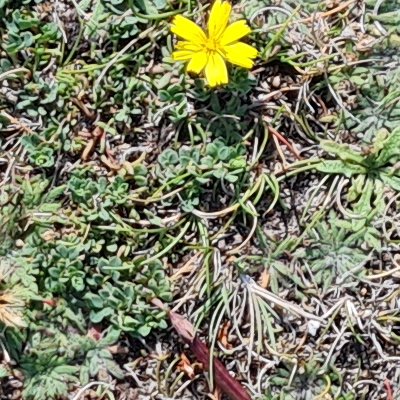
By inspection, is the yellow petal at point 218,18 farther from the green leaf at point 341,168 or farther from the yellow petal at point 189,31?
the green leaf at point 341,168

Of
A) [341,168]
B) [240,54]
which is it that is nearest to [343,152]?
[341,168]

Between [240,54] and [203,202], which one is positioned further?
[203,202]

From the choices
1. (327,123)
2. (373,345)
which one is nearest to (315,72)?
(327,123)

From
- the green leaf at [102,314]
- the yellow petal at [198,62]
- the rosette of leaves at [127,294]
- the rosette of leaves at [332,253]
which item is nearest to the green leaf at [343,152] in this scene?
the rosette of leaves at [332,253]

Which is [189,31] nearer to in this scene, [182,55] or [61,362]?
[182,55]

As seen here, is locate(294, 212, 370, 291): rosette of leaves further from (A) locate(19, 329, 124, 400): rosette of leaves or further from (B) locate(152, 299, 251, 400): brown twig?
(A) locate(19, 329, 124, 400): rosette of leaves
